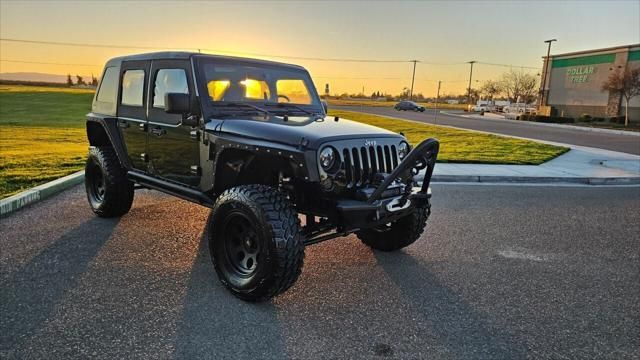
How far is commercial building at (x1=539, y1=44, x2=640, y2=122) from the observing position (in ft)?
129

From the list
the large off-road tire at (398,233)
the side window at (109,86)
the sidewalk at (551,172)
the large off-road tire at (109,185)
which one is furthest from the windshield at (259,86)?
the sidewalk at (551,172)

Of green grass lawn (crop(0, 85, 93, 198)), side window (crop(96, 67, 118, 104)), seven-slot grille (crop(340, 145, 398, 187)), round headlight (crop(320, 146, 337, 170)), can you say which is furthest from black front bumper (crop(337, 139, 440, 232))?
green grass lawn (crop(0, 85, 93, 198))

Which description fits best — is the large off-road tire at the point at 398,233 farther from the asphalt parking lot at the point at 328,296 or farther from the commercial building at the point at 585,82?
the commercial building at the point at 585,82

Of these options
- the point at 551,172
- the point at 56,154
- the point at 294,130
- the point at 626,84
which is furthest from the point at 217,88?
the point at 626,84

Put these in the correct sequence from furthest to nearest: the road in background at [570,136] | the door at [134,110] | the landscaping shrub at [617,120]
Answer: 1. the landscaping shrub at [617,120]
2. the road in background at [570,136]
3. the door at [134,110]

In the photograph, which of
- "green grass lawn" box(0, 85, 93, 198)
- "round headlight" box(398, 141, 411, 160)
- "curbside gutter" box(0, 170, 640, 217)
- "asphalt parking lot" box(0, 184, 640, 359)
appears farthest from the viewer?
"green grass lawn" box(0, 85, 93, 198)

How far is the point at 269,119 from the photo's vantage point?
4.18m

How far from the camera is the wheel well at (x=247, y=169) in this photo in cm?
395

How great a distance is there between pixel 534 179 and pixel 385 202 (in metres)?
7.29

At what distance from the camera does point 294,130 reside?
3.70 metres

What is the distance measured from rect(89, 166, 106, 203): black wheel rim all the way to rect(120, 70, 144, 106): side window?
1172 millimetres

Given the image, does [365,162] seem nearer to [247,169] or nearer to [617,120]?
[247,169]

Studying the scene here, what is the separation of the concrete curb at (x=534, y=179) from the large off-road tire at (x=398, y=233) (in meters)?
4.45

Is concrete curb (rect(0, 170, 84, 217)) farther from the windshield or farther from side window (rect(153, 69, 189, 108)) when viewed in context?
the windshield
